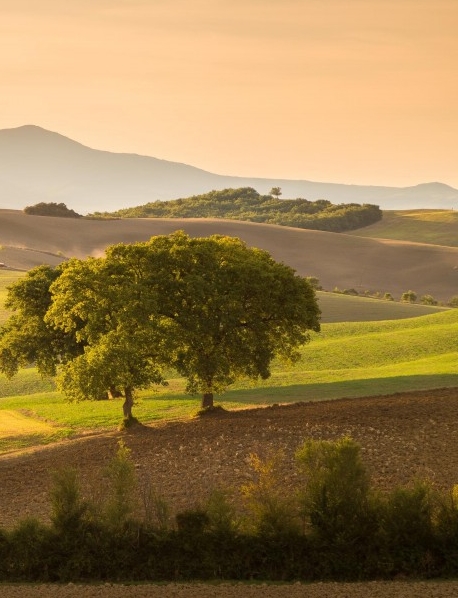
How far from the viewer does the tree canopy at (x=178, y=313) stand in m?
43.5

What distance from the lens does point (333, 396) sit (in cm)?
5206

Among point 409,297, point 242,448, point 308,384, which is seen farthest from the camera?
point 409,297

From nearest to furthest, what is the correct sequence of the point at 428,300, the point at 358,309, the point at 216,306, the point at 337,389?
the point at 216,306 < the point at 337,389 < the point at 358,309 < the point at 428,300

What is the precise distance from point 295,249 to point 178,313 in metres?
121

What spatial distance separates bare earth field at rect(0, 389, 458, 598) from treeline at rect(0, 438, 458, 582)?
1.18 meters

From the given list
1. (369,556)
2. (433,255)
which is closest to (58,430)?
(369,556)

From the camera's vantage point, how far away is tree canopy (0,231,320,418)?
1714 inches

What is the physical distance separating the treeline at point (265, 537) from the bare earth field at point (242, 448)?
1.18 m

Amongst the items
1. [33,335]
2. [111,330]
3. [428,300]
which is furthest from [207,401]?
[428,300]

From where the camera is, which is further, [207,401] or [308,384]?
[308,384]

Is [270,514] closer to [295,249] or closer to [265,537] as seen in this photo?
[265,537]

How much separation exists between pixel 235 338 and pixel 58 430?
35.7 ft

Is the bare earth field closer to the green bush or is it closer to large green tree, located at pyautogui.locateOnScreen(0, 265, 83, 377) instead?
the green bush

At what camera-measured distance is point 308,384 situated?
188 feet
